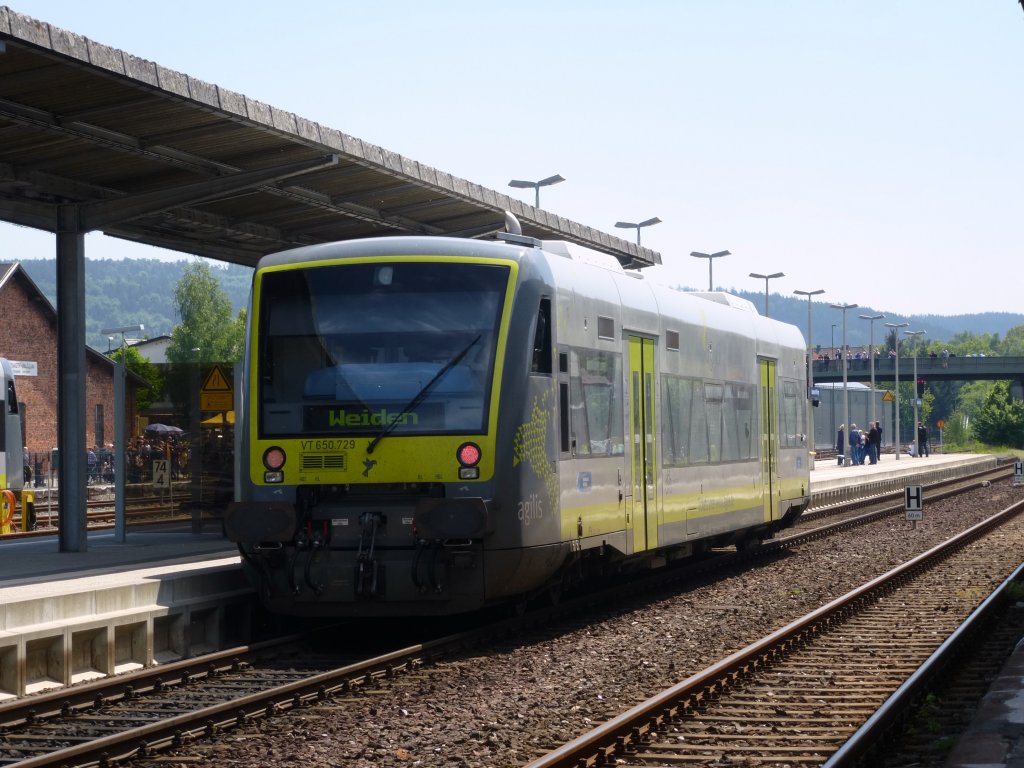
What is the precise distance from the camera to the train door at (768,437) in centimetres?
2091

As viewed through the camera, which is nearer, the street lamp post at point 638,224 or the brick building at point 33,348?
the street lamp post at point 638,224

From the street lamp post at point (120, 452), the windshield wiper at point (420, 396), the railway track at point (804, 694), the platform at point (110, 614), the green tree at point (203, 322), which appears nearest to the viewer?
the railway track at point (804, 694)

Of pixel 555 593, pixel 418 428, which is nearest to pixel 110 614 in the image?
pixel 418 428

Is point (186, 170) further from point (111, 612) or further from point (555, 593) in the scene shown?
point (111, 612)

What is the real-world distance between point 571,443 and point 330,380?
7.31 ft

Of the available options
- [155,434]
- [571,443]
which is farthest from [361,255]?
[155,434]

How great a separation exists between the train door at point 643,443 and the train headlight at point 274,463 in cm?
397

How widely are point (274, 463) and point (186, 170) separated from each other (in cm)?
555

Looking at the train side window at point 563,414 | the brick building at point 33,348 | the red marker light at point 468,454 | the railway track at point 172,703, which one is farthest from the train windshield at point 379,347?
the brick building at point 33,348

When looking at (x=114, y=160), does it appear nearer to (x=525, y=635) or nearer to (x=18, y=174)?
(x=18, y=174)

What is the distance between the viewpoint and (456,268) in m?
12.9

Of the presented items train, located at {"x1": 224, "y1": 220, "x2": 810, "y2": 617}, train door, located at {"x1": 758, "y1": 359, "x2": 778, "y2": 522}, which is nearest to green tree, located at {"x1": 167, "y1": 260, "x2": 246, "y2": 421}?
train door, located at {"x1": 758, "y1": 359, "x2": 778, "y2": 522}

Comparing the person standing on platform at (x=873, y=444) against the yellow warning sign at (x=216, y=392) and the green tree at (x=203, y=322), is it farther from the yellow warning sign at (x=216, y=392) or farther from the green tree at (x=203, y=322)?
the green tree at (x=203, y=322)

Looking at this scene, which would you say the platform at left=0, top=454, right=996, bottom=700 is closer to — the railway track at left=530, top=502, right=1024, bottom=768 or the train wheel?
the train wheel
